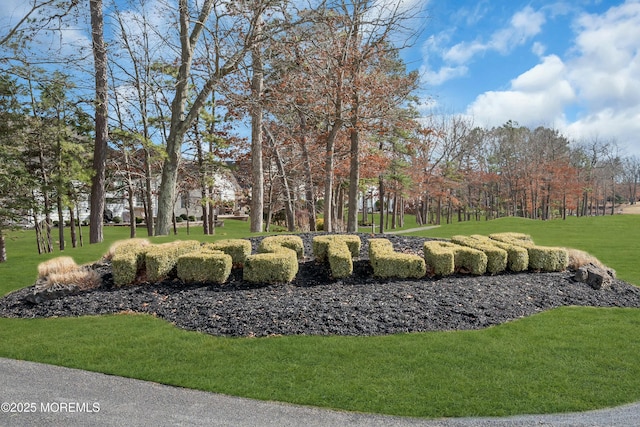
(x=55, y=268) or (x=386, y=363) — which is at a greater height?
(x=55, y=268)

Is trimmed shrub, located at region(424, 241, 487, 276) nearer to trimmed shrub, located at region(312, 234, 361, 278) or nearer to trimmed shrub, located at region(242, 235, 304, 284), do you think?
trimmed shrub, located at region(312, 234, 361, 278)

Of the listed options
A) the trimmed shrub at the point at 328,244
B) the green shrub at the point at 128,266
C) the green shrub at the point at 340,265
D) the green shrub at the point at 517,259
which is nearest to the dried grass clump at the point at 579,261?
the green shrub at the point at 517,259

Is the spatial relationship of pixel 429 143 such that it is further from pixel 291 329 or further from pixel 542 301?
pixel 291 329

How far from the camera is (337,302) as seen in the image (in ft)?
22.2

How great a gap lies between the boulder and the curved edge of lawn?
2419 mm

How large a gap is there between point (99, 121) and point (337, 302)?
11232 millimetres

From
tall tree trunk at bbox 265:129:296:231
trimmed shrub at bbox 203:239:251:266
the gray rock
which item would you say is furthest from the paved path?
tall tree trunk at bbox 265:129:296:231

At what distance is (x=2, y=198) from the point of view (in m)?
14.3

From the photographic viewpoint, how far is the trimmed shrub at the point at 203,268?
26.1 feet

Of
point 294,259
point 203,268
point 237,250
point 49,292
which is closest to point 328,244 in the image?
point 294,259

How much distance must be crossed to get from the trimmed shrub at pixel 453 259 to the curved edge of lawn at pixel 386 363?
Result: 2279 millimetres

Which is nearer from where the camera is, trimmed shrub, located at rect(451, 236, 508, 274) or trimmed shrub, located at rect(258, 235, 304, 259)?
trimmed shrub, located at rect(451, 236, 508, 274)

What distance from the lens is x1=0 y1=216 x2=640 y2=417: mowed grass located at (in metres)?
4.07

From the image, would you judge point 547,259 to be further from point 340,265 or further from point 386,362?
point 386,362
